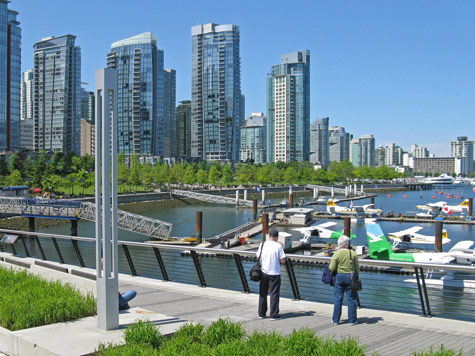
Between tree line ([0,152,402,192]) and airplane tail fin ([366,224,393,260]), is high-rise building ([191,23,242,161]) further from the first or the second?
airplane tail fin ([366,224,393,260])

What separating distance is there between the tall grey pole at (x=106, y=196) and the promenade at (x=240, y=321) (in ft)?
1.18

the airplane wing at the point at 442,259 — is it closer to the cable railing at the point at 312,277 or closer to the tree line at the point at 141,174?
the cable railing at the point at 312,277

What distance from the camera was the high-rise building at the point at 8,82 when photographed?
113 m

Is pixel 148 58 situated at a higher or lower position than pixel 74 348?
higher

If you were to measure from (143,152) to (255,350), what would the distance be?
180 m

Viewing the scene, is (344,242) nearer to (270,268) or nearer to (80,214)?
(270,268)

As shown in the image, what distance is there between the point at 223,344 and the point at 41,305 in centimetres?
343

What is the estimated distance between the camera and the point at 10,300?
8.35m

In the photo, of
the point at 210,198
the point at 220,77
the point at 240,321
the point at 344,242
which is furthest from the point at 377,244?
the point at 220,77

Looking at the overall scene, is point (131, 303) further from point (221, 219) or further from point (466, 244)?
point (221, 219)

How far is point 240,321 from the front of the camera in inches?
333

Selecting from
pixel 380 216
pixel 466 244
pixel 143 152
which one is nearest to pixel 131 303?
pixel 466 244

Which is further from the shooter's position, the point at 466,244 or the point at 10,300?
the point at 466,244

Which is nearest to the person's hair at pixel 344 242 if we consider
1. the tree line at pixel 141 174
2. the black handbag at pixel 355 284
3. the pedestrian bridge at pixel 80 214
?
the black handbag at pixel 355 284
